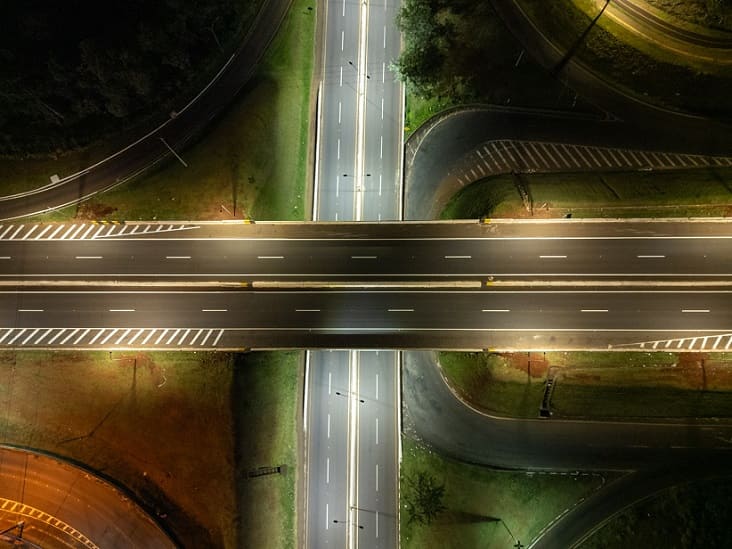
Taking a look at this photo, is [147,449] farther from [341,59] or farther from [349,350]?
[341,59]

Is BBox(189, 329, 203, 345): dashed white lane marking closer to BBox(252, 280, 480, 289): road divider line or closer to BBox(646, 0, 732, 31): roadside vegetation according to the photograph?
BBox(252, 280, 480, 289): road divider line

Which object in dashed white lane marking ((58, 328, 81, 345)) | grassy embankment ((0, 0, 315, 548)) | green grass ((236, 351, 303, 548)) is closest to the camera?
green grass ((236, 351, 303, 548))

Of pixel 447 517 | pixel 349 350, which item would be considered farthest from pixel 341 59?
pixel 447 517

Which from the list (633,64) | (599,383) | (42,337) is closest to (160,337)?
(42,337)

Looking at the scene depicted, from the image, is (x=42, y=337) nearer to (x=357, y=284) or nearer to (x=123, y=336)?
(x=123, y=336)

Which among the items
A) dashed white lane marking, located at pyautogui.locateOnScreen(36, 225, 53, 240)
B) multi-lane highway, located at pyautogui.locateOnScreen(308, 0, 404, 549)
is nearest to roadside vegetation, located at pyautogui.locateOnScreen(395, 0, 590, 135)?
multi-lane highway, located at pyautogui.locateOnScreen(308, 0, 404, 549)
